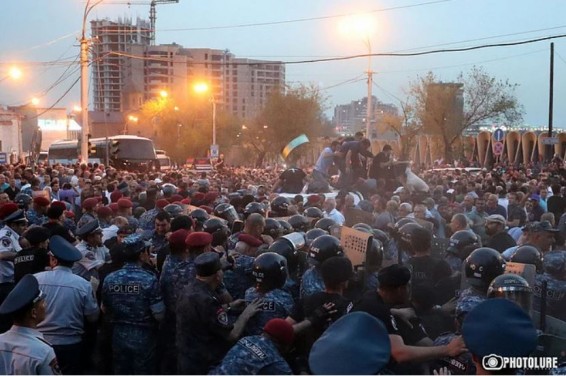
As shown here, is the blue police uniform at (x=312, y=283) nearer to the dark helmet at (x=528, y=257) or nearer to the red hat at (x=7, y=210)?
the dark helmet at (x=528, y=257)

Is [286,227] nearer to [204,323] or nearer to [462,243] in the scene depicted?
[462,243]

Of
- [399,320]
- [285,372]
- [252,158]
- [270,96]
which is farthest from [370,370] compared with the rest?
[252,158]

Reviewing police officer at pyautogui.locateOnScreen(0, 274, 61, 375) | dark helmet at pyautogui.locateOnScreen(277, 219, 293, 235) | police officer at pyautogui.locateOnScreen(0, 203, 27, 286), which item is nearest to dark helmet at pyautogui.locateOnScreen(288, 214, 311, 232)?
dark helmet at pyautogui.locateOnScreen(277, 219, 293, 235)

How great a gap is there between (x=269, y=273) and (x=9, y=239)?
15.0 feet

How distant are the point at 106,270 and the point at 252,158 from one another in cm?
8536

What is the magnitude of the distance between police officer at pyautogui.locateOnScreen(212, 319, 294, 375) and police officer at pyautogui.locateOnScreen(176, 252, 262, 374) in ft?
4.18

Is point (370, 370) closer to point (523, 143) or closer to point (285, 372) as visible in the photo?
point (285, 372)

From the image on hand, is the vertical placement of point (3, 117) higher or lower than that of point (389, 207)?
higher

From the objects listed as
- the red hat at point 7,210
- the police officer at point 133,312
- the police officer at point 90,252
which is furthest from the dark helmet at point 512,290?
the red hat at point 7,210

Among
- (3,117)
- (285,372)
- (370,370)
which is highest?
(3,117)

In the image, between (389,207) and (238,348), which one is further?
(389,207)

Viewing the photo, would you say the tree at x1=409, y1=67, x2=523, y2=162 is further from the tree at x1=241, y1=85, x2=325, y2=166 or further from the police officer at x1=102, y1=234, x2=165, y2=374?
the police officer at x1=102, y1=234, x2=165, y2=374

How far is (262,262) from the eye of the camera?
6.05 meters

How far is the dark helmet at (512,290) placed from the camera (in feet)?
16.9
